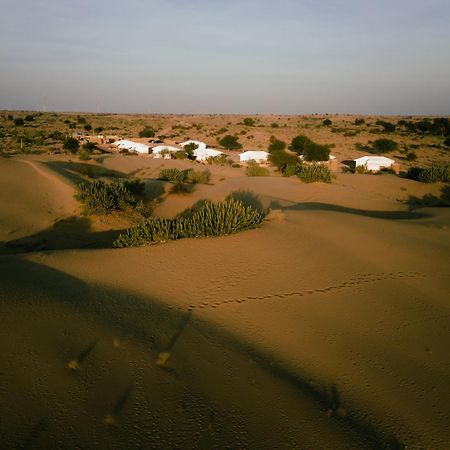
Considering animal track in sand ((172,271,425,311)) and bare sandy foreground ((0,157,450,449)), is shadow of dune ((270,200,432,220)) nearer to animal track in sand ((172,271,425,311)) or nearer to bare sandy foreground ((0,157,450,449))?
bare sandy foreground ((0,157,450,449))

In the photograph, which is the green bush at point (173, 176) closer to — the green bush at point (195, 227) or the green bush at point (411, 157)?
the green bush at point (195, 227)

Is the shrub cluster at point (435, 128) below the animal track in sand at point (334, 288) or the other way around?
the other way around

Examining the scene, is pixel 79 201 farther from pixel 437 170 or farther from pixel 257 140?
pixel 257 140

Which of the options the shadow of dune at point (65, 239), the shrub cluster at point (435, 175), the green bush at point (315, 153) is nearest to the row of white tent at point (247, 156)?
the green bush at point (315, 153)

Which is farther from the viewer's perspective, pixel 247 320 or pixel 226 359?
pixel 247 320

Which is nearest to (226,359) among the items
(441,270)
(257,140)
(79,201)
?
(441,270)

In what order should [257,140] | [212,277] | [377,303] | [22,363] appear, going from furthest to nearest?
[257,140], [212,277], [377,303], [22,363]

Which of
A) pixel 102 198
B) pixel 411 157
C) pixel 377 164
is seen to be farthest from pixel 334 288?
Answer: pixel 411 157
